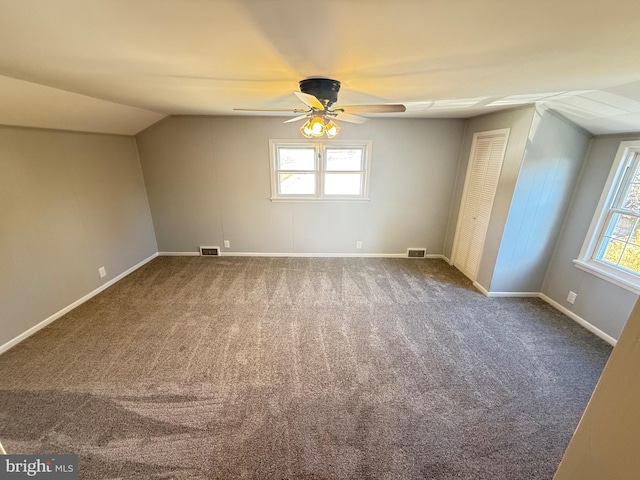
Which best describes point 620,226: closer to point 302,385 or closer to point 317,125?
point 317,125

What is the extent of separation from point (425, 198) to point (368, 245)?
1254 millimetres

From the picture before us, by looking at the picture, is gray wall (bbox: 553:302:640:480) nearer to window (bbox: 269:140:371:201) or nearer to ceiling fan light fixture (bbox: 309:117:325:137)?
ceiling fan light fixture (bbox: 309:117:325:137)

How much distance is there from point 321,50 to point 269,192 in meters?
3.17

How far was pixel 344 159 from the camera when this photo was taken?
4.28 m

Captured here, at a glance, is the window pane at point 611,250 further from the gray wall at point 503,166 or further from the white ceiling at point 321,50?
the white ceiling at point 321,50

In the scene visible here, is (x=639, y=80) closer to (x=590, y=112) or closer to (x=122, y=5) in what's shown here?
(x=590, y=112)

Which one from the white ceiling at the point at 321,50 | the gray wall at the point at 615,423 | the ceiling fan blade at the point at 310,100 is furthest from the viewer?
the ceiling fan blade at the point at 310,100

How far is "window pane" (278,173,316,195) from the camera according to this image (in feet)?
14.3

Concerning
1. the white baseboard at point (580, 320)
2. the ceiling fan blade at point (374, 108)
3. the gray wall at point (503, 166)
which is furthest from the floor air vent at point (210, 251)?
the white baseboard at point (580, 320)

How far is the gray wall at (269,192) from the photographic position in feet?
13.4

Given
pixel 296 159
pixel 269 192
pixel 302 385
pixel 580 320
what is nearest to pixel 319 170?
pixel 296 159

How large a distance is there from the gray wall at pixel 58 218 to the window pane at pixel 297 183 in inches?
93.0

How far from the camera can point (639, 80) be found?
179cm

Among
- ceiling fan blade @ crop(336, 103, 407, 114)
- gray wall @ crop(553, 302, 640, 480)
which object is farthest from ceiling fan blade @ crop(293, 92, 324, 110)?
gray wall @ crop(553, 302, 640, 480)
